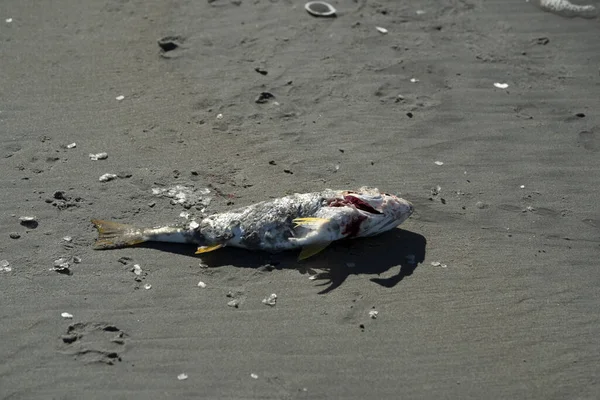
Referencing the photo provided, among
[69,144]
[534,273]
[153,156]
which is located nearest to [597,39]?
[534,273]

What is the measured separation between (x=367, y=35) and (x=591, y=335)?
465 centimetres

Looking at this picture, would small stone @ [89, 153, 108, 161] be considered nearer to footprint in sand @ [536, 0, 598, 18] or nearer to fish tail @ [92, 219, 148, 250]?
fish tail @ [92, 219, 148, 250]

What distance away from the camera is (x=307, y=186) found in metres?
6.71

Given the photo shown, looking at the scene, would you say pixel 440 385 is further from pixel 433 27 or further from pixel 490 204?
pixel 433 27

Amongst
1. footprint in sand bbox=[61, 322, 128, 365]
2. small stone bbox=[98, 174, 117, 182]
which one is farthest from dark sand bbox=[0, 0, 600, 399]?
small stone bbox=[98, 174, 117, 182]

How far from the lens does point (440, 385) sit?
502 centimetres

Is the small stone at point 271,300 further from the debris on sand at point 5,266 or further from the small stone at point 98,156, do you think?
the small stone at point 98,156

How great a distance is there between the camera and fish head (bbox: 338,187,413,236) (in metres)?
5.93

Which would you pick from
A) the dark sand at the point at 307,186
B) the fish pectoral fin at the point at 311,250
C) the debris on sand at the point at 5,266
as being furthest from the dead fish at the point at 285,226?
the debris on sand at the point at 5,266

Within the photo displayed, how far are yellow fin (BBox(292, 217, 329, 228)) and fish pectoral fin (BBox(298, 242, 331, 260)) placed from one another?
15cm

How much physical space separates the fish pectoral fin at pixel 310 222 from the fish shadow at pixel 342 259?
0.26 metres

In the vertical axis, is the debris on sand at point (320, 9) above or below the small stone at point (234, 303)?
above

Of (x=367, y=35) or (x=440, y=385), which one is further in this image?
(x=367, y=35)

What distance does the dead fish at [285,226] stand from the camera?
19.2 feet
